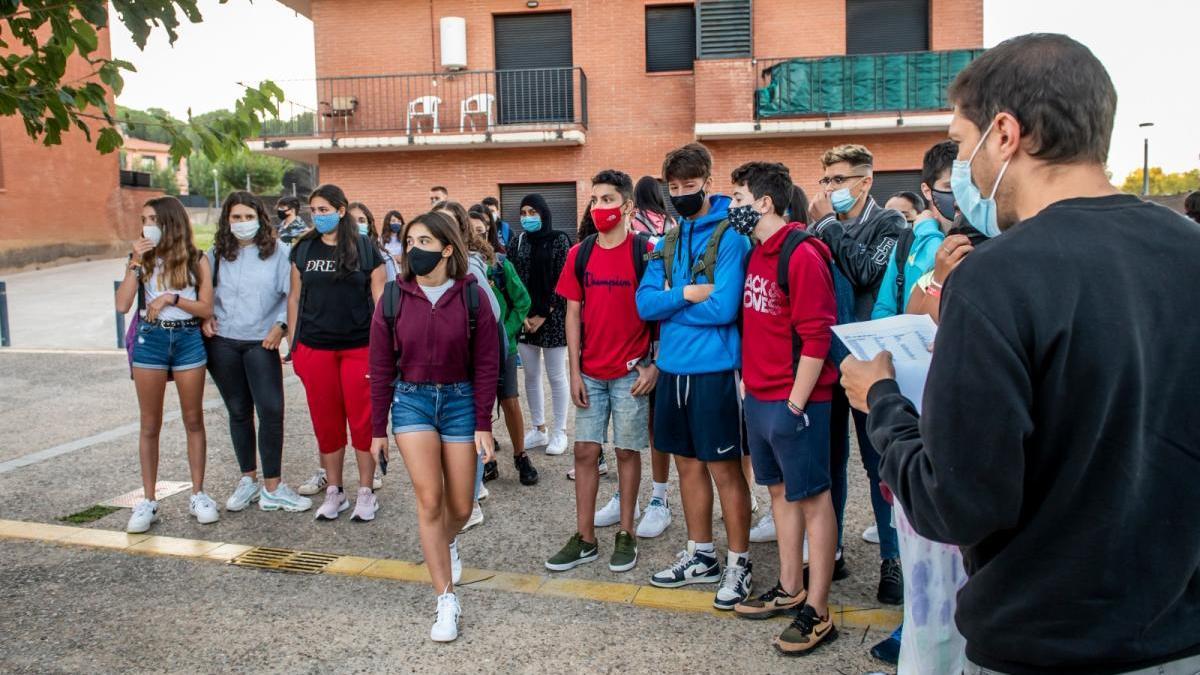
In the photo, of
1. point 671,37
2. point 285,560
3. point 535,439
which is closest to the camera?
point 285,560

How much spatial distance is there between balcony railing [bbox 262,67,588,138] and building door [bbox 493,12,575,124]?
0.02 meters

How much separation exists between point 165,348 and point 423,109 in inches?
589

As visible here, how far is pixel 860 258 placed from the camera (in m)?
4.58

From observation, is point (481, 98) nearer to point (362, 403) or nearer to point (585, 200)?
point (585, 200)

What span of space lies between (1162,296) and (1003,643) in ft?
2.09

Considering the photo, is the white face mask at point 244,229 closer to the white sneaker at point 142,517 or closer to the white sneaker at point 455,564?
the white sneaker at point 142,517

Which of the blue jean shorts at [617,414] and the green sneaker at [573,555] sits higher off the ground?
the blue jean shorts at [617,414]

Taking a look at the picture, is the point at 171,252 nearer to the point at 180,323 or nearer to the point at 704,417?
the point at 180,323

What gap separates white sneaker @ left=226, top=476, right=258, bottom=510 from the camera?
19.2 feet

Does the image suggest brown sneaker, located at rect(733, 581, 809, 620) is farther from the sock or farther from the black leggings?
the black leggings

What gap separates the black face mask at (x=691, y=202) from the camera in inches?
171

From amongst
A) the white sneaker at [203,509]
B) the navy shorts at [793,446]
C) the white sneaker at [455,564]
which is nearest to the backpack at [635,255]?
the navy shorts at [793,446]

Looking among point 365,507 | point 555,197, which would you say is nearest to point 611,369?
point 365,507

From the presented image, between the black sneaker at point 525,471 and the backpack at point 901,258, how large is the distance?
118 inches
